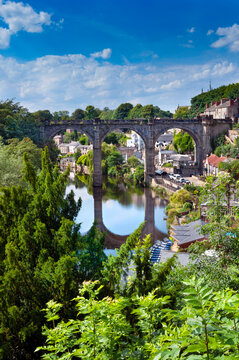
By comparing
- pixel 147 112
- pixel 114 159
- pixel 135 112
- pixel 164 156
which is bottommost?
pixel 114 159

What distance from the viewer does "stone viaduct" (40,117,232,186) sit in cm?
4759

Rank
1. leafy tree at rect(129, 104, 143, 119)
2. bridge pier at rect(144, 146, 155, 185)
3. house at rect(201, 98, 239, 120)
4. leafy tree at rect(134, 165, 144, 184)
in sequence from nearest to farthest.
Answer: bridge pier at rect(144, 146, 155, 185) → leafy tree at rect(134, 165, 144, 184) → house at rect(201, 98, 239, 120) → leafy tree at rect(129, 104, 143, 119)

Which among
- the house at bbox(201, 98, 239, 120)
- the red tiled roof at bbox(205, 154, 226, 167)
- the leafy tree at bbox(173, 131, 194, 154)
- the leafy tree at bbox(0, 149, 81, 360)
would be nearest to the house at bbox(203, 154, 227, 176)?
the red tiled roof at bbox(205, 154, 226, 167)

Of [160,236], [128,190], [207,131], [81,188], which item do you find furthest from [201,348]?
[207,131]

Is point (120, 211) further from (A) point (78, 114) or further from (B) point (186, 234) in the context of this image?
(A) point (78, 114)

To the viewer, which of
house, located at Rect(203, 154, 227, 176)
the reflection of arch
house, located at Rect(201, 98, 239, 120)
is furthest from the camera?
house, located at Rect(201, 98, 239, 120)

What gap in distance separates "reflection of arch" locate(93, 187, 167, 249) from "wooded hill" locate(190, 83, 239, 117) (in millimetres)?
32737

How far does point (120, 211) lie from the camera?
112ft

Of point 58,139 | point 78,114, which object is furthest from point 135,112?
point 58,139

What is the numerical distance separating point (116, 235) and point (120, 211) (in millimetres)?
7819

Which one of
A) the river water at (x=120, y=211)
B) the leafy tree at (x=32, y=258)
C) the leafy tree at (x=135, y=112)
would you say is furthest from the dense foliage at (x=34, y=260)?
the leafy tree at (x=135, y=112)

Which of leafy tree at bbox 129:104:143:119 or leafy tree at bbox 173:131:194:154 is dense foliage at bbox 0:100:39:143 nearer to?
leafy tree at bbox 173:131:194:154

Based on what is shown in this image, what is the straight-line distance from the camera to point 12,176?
18.9 m

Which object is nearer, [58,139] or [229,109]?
[229,109]
